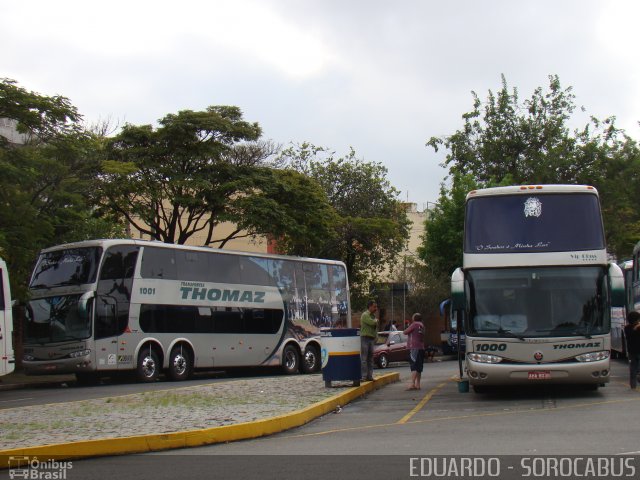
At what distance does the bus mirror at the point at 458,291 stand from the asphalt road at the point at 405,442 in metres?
1.83

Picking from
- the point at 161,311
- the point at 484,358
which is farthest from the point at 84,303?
the point at 484,358

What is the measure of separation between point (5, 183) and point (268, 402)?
1004 centimetres

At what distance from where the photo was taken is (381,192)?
47.5 m

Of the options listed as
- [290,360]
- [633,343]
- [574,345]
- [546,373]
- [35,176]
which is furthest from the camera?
[290,360]

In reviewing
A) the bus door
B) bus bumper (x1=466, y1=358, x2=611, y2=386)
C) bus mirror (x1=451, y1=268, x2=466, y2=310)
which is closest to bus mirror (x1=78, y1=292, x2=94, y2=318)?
the bus door

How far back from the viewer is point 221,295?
2809 centimetres

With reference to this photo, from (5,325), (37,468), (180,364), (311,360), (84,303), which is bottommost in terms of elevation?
(37,468)

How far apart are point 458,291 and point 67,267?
13255 mm

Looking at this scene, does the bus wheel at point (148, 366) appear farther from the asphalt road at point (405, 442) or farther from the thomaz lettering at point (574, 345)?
the thomaz lettering at point (574, 345)

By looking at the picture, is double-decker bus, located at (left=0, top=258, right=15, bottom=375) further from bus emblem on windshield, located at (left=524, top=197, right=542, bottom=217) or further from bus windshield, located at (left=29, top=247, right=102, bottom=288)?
bus emblem on windshield, located at (left=524, top=197, right=542, bottom=217)

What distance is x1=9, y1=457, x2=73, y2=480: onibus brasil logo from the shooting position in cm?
870

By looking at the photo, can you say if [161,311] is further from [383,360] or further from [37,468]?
[37,468]

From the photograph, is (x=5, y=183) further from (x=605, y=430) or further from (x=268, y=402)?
(x=605, y=430)

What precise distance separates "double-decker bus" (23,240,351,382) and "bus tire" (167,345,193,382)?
3 centimetres
